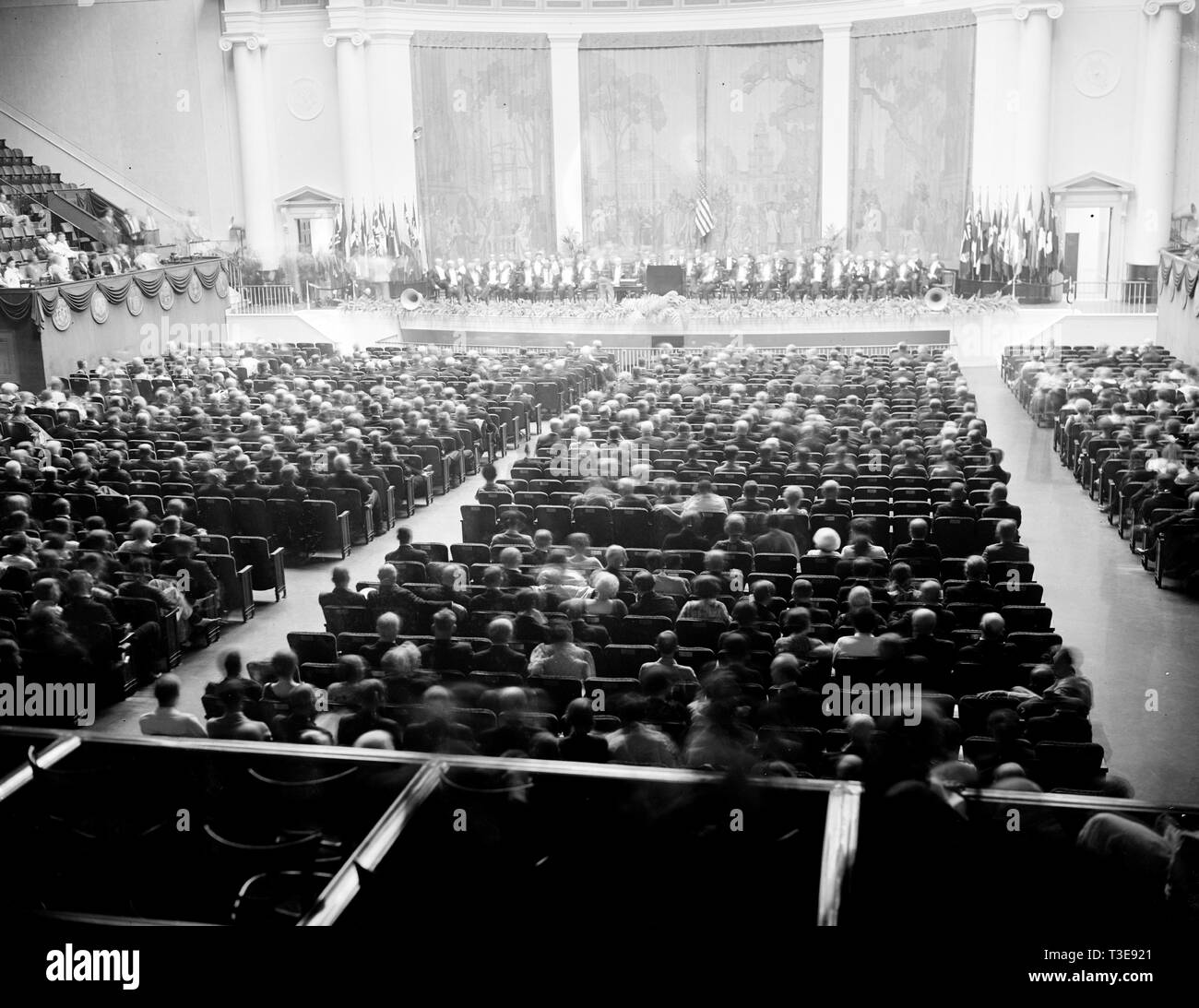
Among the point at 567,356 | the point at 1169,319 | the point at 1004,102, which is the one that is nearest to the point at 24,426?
the point at 567,356

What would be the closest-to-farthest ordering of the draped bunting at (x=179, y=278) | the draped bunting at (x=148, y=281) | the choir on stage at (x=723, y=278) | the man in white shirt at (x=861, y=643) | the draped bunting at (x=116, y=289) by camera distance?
the man in white shirt at (x=861, y=643) → the draped bunting at (x=116, y=289) → the draped bunting at (x=148, y=281) → the draped bunting at (x=179, y=278) → the choir on stage at (x=723, y=278)

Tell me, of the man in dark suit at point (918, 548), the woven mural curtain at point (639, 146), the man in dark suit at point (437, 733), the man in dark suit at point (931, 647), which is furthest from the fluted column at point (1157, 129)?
the man in dark suit at point (437, 733)

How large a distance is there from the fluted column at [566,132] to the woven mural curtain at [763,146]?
3.69 meters

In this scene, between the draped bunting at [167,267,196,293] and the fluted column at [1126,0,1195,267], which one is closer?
the draped bunting at [167,267,196,293]

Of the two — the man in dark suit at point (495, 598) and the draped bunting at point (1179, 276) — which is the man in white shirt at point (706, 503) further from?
the draped bunting at point (1179, 276)

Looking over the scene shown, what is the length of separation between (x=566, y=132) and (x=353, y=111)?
19.0ft

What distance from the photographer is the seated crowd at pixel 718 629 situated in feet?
21.7

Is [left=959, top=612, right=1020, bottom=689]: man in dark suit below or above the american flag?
below

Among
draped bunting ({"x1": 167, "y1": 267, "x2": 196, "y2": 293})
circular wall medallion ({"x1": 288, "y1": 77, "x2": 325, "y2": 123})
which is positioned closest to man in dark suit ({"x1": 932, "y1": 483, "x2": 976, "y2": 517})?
draped bunting ({"x1": 167, "y1": 267, "x2": 196, "y2": 293})

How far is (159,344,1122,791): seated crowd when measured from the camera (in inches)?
260

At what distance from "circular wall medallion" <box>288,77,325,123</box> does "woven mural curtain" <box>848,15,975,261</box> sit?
47.1 feet

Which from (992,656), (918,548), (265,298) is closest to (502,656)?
(992,656)

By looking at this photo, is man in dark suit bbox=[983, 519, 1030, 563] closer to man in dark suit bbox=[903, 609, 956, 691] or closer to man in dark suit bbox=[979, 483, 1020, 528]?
man in dark suit bbox=[979, 483, 1020, 528]
